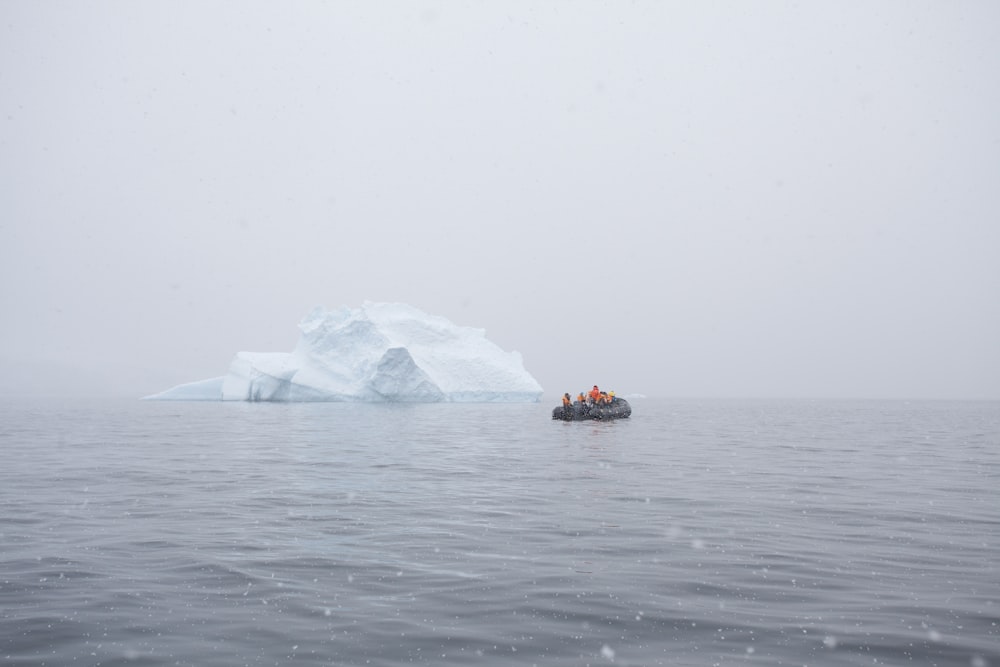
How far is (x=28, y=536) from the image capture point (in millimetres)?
9734

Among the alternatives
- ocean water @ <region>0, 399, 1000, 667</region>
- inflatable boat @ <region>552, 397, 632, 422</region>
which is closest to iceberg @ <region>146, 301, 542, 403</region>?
inflatable boat @ <region>552, 397, 632, 422</region>

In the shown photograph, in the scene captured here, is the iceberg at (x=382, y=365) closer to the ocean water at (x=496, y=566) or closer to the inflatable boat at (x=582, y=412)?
the inflatable boat at (x=582, y=412)

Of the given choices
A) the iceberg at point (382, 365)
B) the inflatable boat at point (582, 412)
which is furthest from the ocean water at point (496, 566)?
the iceberg at point (382, 365)

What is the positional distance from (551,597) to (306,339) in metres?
65.0

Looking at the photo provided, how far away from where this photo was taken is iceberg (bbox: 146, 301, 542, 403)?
66.1 m

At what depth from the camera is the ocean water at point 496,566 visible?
18.8 feet

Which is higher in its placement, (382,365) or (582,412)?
(382,365)

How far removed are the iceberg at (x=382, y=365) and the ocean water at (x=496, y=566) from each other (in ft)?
158

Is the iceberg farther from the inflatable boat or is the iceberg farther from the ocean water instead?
the ocean water

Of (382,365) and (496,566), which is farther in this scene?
(382,365)

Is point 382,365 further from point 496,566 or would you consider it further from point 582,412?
point 496,566

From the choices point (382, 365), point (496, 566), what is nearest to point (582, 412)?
point (382, 365)

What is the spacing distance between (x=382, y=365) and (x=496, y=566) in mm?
56034

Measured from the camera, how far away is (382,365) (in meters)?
63.2
